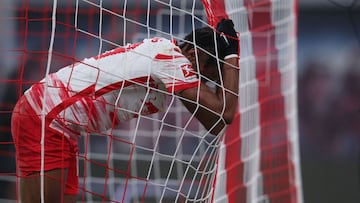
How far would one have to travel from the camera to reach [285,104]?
5.01 metres

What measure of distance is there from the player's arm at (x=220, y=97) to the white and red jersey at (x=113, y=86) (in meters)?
0.06

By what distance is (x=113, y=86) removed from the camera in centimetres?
349

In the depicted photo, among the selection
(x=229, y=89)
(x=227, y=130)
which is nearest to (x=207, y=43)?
(x=229, y=89)

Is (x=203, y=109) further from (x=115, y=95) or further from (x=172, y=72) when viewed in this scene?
(x=115, y=95)

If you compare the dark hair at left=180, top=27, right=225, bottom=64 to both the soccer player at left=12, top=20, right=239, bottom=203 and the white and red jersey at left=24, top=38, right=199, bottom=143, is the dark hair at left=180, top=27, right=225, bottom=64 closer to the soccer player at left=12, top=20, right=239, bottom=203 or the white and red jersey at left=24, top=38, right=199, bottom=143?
the soccer player at left=12, top=20, right=239, bottom=203

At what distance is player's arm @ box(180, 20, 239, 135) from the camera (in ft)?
11.3

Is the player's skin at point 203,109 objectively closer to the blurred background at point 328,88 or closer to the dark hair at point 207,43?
the dark hair at point 207,43

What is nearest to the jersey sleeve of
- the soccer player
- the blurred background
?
the soccer player

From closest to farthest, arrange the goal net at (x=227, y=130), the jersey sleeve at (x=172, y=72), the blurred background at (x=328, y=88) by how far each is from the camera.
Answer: the jersey sleeve at (x=172, y=72), the goal net at (x=227, y=130), the blurred background at (x=328, y=88)

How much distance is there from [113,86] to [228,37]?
52 cm

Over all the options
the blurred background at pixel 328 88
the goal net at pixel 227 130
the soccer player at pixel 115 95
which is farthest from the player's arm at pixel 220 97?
the blurred background at pixel 328 88

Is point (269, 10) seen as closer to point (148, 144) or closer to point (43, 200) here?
point (148, 144)

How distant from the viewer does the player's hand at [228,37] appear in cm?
358

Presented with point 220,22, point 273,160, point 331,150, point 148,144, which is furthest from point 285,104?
point 331,150
